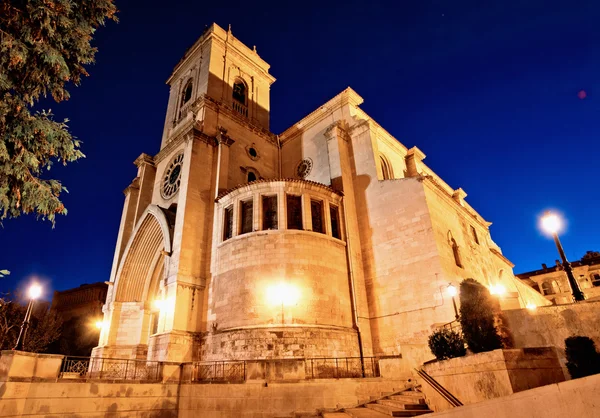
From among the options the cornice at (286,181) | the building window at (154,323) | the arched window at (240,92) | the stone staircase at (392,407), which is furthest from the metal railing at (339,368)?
the arched window at (240,92)

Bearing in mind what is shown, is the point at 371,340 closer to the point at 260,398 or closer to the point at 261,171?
the point at 260,398

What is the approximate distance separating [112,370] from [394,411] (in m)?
13.3

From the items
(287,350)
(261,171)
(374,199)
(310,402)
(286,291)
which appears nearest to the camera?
(310,402)

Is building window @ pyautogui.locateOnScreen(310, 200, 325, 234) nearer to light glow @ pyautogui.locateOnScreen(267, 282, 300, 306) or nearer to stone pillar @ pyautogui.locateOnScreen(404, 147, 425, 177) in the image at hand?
light glow @ pyautogui.locateOnScreen(267, 282, 300, 306)

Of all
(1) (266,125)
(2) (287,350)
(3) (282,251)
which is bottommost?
(2) (287,350)

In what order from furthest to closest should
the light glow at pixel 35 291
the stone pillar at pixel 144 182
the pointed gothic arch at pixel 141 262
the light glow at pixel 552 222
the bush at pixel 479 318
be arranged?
the stone pillar at pixel 144 182, the pointed gothic arch at pixel 141 262, the light glow at pixel 35 291, the light glow at pixel 552 222, the bush at pixel 479 318

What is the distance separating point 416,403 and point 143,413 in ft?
27.0

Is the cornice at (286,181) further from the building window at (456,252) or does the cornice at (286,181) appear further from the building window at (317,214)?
the building window at (456,252)

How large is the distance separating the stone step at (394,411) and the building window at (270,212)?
9.27 meters

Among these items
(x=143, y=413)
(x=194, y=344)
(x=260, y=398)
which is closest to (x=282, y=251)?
(x=194, y=344)

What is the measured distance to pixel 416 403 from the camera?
9086mm

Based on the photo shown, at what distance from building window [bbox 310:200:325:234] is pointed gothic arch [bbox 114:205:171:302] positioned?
9.67 meters

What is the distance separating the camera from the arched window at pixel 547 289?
41.2 meters

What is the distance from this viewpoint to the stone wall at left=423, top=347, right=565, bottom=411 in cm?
636
